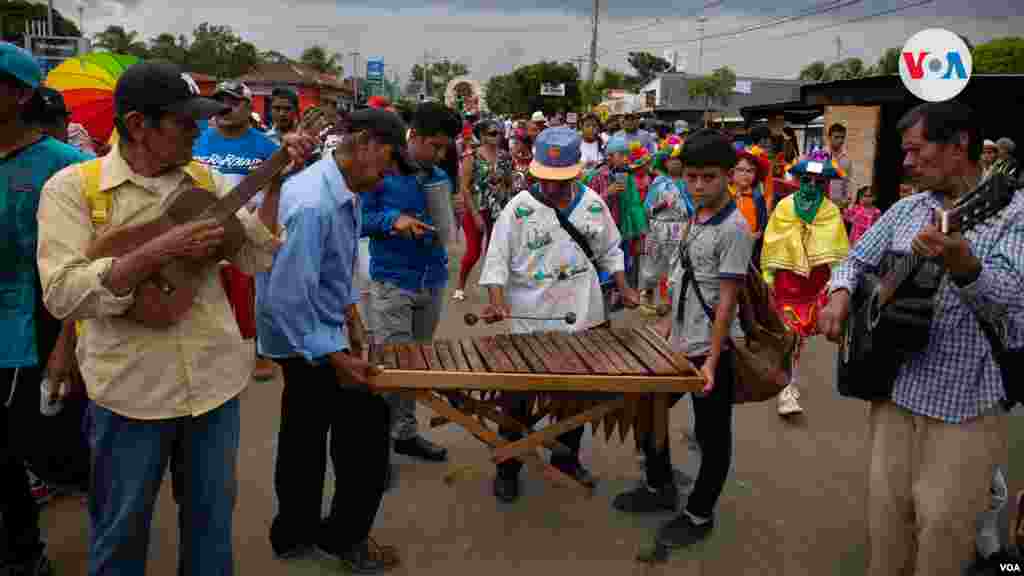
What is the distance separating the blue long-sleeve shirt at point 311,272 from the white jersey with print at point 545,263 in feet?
3.32

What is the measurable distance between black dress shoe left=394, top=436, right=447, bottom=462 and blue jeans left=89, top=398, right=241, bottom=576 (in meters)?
2.07

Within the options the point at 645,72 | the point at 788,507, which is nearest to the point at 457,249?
the point at 788,507

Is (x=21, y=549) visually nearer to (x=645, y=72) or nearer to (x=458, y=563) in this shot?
(x=458, y=563)

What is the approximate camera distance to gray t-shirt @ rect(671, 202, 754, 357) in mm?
3613

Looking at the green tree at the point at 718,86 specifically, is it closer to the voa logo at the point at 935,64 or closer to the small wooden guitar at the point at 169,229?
the voa logo at the point at 935,64

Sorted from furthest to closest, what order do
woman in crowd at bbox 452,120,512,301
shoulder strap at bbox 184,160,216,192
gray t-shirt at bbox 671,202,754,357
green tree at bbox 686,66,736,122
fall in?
green tree at bbox 686,66,736,122, woman in crowd at bbox 452,120,512,301, gray t-shirt at bbox 671,202,754,357, shoulder strap at bbox 184,160,216,192

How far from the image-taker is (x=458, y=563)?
3.69 m

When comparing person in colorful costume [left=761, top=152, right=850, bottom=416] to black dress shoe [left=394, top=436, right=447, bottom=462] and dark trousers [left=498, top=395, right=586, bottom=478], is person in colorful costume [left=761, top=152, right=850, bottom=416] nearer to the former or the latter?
dark trousers [left=498, top=395, right=586, bottom=478]

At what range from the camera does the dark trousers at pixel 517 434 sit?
4.01 metres

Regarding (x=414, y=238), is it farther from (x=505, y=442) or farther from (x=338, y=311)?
(x=505, y=442)

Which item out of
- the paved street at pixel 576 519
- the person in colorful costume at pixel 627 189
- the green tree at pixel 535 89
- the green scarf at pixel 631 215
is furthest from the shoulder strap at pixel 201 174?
the green tree at pixel 535 89

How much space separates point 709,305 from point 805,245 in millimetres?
2021

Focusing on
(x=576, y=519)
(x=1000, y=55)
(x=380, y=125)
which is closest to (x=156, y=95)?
(x=380, y=125)

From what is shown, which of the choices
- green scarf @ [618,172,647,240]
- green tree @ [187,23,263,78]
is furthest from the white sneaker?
green tree @ [187,23,263,78]
